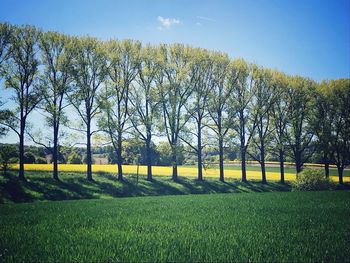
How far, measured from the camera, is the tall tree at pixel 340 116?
50000mm

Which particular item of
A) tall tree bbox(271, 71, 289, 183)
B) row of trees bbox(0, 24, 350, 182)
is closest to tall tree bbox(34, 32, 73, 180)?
row of trees bbox(0, 24, 350, 182)

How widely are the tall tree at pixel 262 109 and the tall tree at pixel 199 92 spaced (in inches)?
360

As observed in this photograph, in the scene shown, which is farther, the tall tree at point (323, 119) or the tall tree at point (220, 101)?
the tall tree at point (323, 119)

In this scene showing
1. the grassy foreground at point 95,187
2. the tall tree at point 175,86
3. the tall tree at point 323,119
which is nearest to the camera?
the grassy foreground at point 95,187

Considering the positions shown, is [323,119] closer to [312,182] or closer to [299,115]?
[299,115]

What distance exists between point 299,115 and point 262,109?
823 cm

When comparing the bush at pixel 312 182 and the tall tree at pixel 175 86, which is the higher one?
the tall tree at pixel 175 86

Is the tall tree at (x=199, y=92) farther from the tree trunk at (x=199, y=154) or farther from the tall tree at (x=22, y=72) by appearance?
the tall tree at (x=22, y=72)

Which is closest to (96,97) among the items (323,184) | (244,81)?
(244,81)

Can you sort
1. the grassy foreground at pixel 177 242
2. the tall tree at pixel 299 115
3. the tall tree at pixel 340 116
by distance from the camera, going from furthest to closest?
1. the tall tree at pixel 340 116
2. the tall tree at pixel 299 115
3. the grassy foreground at pixel 177 242

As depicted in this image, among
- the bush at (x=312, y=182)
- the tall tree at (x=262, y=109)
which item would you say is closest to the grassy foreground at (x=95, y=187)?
the bush at (x=312, y=182)

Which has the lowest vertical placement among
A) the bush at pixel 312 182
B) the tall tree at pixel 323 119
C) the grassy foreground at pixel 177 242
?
the bush at pixel 312 182

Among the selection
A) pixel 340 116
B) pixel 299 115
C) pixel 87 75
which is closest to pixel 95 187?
pixel 87 75

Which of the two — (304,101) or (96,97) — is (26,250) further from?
(304,101)
